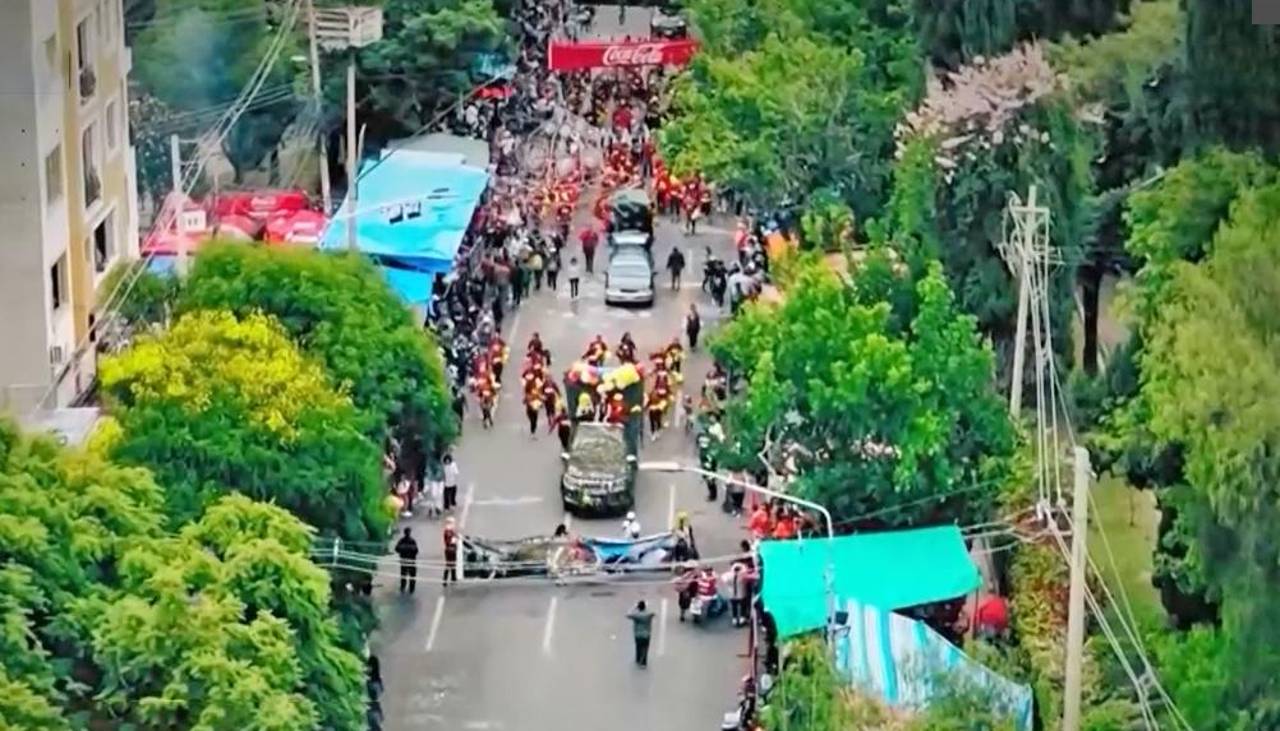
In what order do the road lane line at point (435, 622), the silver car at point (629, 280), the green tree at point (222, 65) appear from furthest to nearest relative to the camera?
the green tree at point (222, 65) → the silver car at point (629, 280) → the road lane line at point (435, 622)

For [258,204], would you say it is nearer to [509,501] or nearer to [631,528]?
[509,501]

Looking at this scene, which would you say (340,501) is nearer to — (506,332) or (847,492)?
(847,492)

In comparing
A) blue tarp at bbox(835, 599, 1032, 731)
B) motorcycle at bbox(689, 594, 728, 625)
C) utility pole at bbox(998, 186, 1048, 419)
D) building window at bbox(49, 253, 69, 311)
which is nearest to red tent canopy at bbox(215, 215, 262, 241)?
building window at bbox(49, 253, 69, 311)

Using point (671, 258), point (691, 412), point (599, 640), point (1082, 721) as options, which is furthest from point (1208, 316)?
point (671, 258)


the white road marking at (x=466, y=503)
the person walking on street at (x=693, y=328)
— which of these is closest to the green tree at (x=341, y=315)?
the white road marking at (x=466, y=503)

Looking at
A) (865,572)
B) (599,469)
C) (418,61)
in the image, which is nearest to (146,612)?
(865,572)

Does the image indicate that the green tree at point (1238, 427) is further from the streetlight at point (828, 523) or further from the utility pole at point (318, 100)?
the utility pole at point (318, 100)

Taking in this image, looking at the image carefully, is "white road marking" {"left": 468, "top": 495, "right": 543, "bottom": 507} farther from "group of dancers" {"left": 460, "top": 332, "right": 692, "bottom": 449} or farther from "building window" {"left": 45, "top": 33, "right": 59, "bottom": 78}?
"building window" {"left": 45, "top": 33, "right": 59, "bottom": 78}
